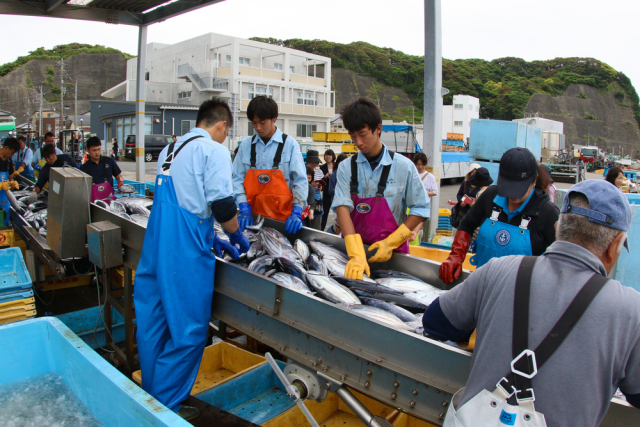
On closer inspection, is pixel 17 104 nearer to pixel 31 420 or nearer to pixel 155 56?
pixel 155 56

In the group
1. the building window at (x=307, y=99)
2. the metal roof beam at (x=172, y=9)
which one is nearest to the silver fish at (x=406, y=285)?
the metal roof beam at (x=172, y=9)

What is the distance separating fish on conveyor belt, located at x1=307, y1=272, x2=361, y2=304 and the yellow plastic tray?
1.12 meters

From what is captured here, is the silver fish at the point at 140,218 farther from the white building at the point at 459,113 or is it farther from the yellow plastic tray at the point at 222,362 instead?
the white building at the point at 459,113

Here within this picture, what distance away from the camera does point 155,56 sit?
155ft

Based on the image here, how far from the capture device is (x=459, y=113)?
71.2m

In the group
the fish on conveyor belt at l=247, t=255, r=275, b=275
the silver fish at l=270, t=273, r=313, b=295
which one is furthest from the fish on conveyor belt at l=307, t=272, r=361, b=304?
the fish on conveyor belt at l=247, t=255, r=275, b=275

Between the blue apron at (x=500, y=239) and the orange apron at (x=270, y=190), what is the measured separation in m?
1.69

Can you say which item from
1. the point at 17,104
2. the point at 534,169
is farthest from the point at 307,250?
the point at 17,104

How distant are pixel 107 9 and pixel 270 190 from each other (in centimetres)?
801

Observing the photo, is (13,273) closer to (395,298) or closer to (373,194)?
(373,194)

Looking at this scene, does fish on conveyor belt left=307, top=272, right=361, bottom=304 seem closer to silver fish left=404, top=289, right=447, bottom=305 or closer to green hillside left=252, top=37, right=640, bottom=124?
silver fish left=404, top=289, right=447, bottom=305

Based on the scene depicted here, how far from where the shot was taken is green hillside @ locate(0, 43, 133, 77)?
257ft

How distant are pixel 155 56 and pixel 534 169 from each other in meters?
51.9

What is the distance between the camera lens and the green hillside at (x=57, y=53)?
7838cm
